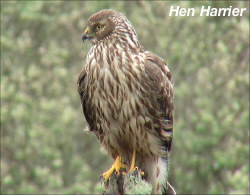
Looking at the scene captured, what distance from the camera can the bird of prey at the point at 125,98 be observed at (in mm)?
7574

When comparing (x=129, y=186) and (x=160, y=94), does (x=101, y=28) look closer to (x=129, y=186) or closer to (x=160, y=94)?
(x=160, y=94)

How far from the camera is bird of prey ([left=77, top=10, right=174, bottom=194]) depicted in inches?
298

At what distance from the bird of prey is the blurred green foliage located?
219 inches

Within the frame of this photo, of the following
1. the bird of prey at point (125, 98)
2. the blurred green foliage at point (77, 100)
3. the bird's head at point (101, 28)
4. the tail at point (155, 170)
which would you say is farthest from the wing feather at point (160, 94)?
the blurred green foliage at point (77, 100)

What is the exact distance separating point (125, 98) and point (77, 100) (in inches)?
311

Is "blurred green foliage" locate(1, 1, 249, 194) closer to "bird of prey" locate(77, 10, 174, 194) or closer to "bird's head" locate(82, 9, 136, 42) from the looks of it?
"bird of prey" locate(77, 10, 174, 194)

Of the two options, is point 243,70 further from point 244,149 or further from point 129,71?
point 129,71

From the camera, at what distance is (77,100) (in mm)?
15391

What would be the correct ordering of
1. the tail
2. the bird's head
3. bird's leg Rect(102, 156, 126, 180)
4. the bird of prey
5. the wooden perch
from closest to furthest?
the wooden perch
the bird of prey
bird's leg Rect(102, 156, 126, 180)
the bird's head
the tail

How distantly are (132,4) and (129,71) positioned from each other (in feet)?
28.4

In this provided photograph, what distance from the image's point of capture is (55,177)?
13516 millimetres

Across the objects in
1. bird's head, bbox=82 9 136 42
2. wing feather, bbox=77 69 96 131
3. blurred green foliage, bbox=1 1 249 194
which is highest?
bird's head, bbox=82 9 136 42

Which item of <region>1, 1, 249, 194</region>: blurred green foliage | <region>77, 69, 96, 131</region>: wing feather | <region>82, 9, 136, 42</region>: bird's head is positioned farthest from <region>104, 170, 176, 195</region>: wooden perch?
<region>1, 1, 249, 194</region>: blurred green foliage

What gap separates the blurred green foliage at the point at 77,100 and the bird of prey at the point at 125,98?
556 cm
